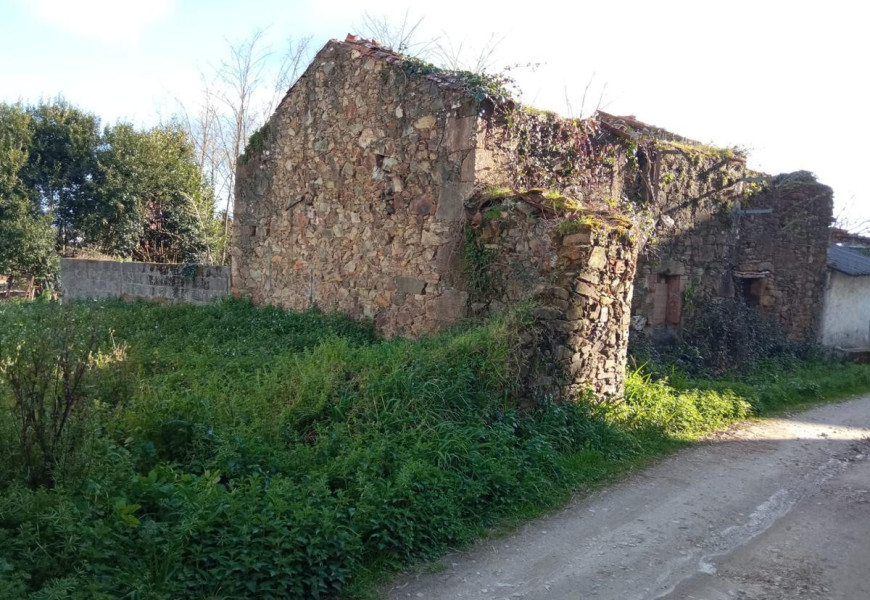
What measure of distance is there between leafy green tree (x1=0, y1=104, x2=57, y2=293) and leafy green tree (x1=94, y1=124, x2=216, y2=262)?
4.30 ft

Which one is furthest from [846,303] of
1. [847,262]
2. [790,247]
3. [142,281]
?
[142,281]

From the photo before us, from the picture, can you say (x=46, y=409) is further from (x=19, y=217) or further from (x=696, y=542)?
(x=19, y=217)

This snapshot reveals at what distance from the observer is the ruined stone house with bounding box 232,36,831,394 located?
7914 millimetres

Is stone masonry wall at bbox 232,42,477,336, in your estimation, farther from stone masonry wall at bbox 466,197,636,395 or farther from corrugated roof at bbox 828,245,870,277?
corrugated roof at bbox 828,245,870,277

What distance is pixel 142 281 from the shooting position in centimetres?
1424

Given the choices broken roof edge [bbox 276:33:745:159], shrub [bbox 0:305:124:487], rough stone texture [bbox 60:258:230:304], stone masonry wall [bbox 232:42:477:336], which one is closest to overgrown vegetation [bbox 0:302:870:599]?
shrub [bbox 0:305:124:487]

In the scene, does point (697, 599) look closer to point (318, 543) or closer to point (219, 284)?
point (318, 543)

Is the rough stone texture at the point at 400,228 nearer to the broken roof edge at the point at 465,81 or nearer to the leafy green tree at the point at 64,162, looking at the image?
the broken roof edge at the point at 465,81

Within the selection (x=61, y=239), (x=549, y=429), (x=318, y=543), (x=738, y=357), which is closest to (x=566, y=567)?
(x=318, y=543)

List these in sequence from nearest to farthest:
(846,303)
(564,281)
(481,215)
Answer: (564,281) → (481,215) → (846,303)

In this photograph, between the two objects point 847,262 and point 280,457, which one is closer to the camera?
point 280,457

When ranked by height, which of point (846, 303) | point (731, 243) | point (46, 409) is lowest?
point (46, 409)

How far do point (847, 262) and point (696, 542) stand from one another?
1392 cm

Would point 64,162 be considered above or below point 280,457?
above
